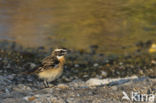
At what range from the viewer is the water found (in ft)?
52.4

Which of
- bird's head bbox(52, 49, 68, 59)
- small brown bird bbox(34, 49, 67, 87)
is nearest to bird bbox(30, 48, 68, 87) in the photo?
small brown bird bbox(34, 49, 67, 87)

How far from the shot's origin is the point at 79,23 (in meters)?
18.3

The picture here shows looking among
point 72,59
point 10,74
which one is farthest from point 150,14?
point 10,74

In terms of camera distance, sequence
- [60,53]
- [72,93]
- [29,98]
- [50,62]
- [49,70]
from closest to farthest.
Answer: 1. [29,98]
2. [72,93]
3. [49,70]
4. [50,62]
5. [60,53]

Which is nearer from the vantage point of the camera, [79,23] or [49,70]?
[49,70]

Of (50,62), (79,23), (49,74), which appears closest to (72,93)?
(49,74)

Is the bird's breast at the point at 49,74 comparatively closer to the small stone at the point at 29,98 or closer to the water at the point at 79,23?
the small stone at the point at 29,98

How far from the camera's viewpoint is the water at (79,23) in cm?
1597

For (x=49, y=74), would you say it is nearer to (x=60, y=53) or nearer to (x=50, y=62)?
(x=50, y=62)

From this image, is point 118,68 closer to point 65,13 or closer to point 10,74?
point 10,74

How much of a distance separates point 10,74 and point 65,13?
9.53m

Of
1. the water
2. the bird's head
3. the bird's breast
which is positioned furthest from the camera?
the water

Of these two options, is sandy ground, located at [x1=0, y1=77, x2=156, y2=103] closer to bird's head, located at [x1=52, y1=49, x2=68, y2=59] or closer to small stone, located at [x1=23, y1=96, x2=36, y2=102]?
small stone, located at [x1=23, y1=96, x2=36, y2=102]

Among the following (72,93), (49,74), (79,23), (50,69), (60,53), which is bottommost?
(72,93)
